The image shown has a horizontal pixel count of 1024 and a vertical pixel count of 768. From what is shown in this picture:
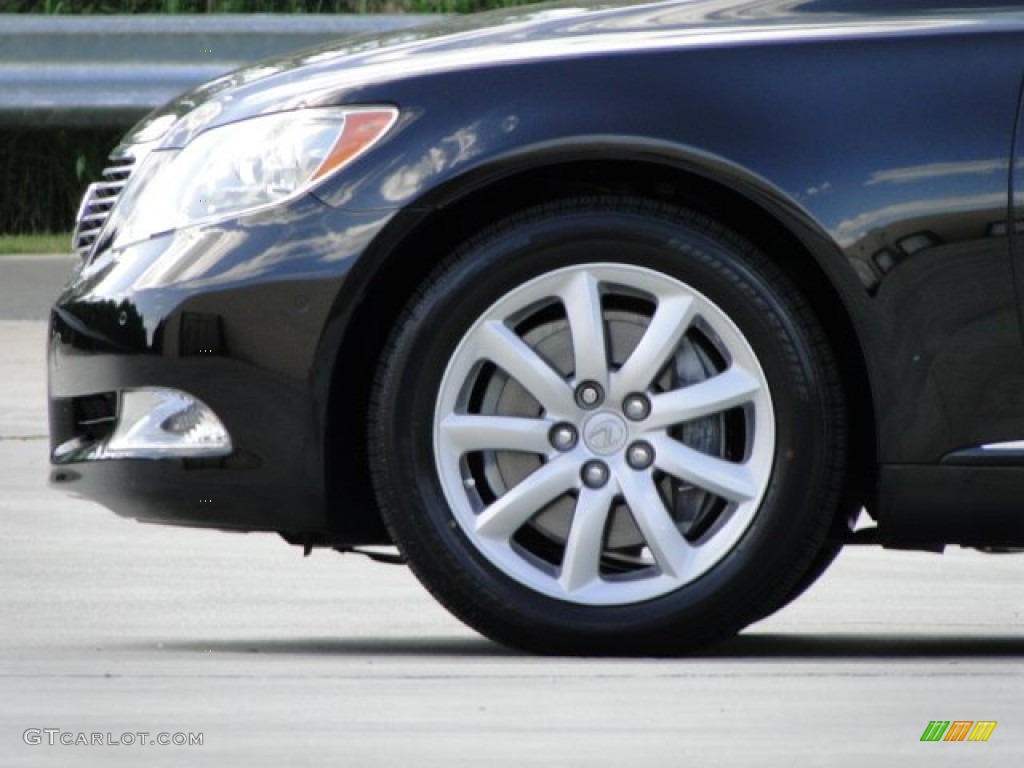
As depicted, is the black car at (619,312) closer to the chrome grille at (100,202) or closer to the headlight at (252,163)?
the headlight at (252,163)

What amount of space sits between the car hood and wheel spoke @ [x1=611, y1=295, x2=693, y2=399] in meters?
0.47

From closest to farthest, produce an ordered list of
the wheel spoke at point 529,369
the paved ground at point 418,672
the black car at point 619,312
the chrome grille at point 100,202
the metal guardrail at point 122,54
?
1. the paved ground at point 418,672
2. the black car at point 619,312
3. the wheel spoke at point 529,369
4. the chrome grille at point 100,202
5. the metal guardrail at point 122,54

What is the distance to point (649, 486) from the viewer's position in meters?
5.43

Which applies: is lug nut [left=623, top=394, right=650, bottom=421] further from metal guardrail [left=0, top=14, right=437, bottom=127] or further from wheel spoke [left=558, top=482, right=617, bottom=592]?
metal guardrail [left=0, top=14, right=437, bottom=127]

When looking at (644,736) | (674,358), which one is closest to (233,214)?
(674,358)

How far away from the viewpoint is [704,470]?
542 cm

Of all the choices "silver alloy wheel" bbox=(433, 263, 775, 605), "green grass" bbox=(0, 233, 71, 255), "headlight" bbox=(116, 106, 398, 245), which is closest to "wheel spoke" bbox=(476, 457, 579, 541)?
"silver alloy wheel" bbox=(433, 263, 775, 605)

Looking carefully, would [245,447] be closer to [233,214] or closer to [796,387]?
[233,214]

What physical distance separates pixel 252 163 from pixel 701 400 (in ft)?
3.01

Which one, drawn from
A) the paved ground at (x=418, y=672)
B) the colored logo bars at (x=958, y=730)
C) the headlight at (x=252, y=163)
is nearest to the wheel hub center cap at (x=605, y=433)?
the paved ground at (x=418, y=672)

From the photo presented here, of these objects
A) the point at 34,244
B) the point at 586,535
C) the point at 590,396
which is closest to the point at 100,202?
the point at 590,396

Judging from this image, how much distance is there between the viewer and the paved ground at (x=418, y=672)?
449cm

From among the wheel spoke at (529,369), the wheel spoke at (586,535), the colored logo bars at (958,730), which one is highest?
the wheel spoke at (529,369)

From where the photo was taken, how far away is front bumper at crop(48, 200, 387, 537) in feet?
17.8
